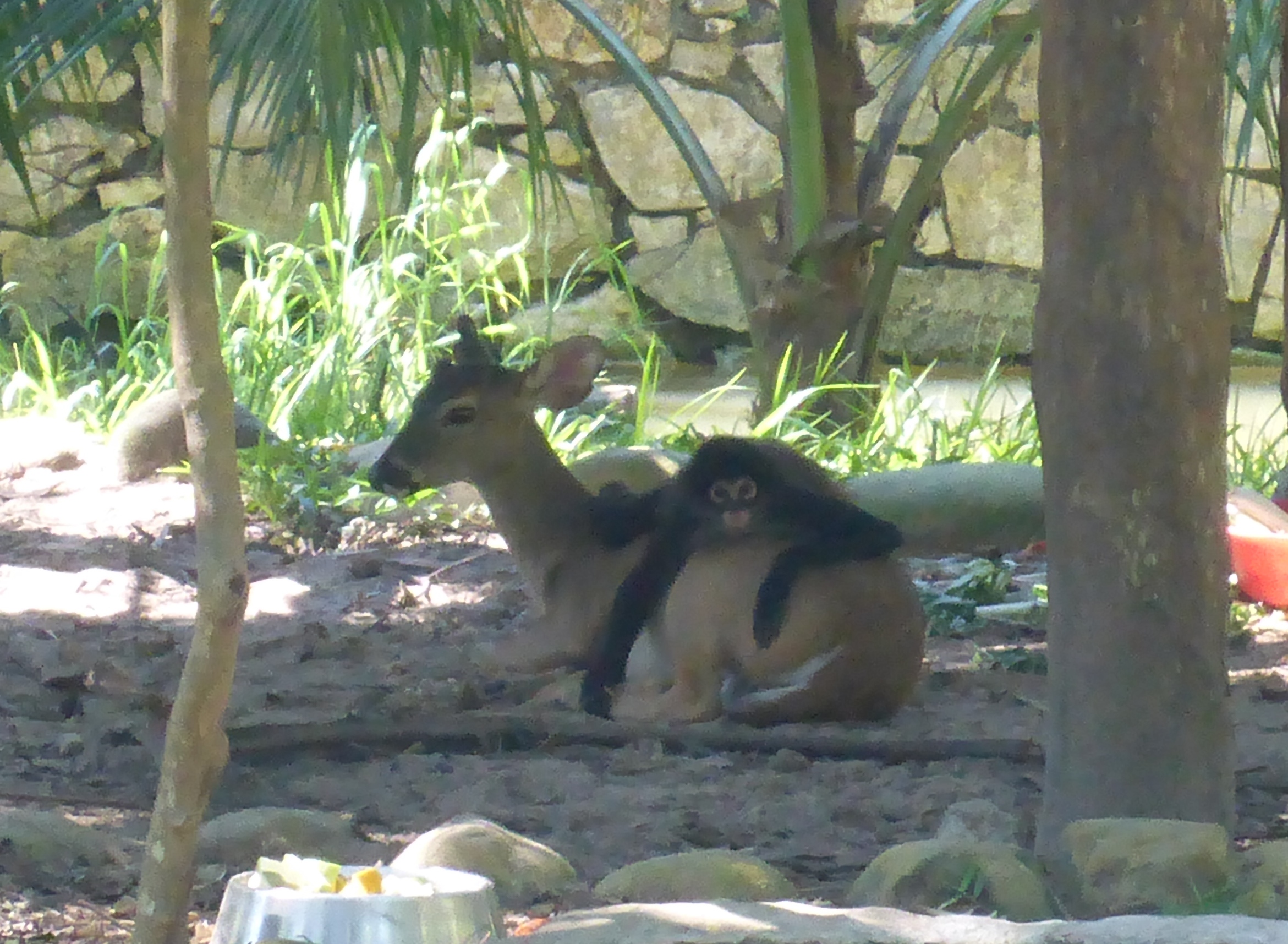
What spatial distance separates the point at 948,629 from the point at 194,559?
2.34m

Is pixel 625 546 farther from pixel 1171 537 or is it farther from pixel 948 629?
pixel 1171 537

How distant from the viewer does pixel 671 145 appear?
10.0 metres

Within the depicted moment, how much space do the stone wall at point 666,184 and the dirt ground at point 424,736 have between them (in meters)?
5.08

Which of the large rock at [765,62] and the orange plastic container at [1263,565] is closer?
the orange plastic container at [1263,565]

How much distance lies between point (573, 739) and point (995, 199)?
7213 mm

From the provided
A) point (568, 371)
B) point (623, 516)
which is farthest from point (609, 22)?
point (623, 516)

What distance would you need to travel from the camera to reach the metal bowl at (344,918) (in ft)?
5.94

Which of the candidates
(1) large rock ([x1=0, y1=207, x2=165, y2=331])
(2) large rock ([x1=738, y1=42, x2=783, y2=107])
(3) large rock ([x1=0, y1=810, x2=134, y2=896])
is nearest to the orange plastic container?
(3) large rock ([x1=0, y1=810, x2=134, y2=896])

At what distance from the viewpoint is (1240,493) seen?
514 cm

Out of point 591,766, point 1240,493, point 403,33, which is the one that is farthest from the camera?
point 1240,493

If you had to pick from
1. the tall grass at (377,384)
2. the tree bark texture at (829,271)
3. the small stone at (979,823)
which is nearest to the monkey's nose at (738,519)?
the small stone at (979,823)

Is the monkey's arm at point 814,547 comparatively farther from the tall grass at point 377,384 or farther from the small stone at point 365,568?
the tall grass at point 377,384

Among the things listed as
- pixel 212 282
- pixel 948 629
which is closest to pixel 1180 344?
pixel 212 282

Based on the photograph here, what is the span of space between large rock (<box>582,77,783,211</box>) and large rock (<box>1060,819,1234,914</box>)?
309 inches
